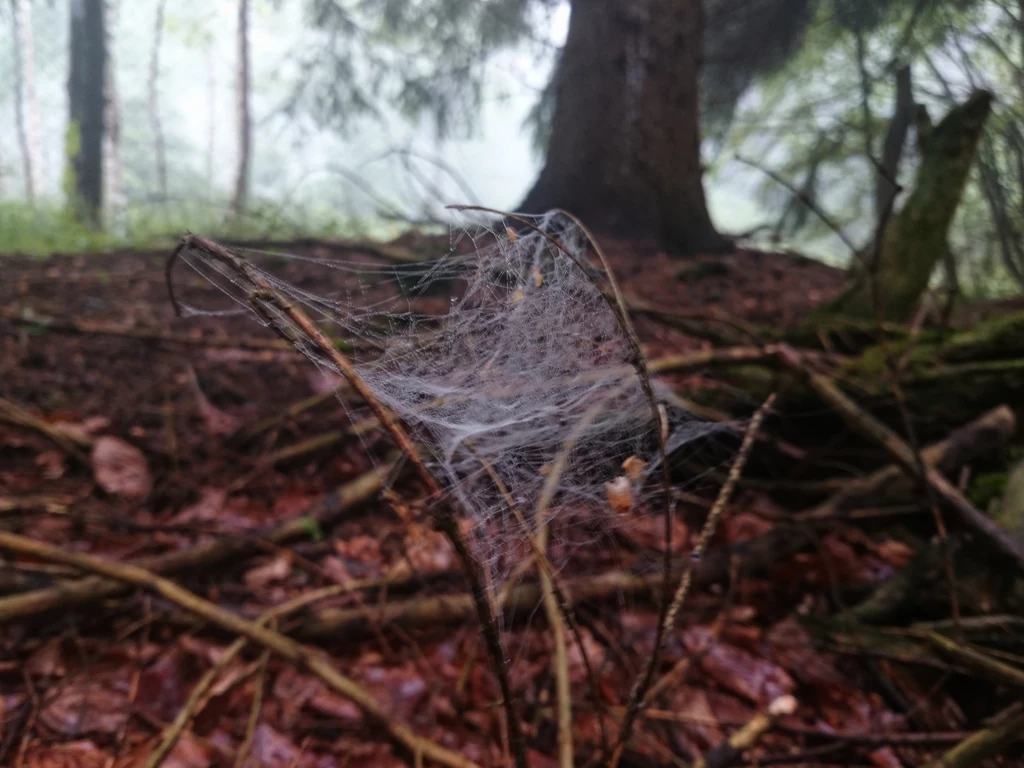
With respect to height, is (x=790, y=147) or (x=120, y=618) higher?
(x=790, y=147)

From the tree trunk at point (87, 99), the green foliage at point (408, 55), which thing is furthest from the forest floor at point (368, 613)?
the tree trunk at point (87, 99)

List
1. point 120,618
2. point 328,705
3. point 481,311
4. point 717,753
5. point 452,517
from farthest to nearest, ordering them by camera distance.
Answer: point 120,618 < point 328,705 < point 481,311 < point 717,753 < point 452,517

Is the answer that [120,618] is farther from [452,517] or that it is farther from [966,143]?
[966,143]

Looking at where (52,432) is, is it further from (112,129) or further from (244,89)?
(244,89)

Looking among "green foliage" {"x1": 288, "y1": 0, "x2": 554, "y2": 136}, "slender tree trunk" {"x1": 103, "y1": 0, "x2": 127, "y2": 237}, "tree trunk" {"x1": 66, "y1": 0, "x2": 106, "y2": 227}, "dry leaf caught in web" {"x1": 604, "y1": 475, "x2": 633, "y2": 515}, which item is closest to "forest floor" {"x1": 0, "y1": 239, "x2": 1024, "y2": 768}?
"dry leaf caught in web" {"x1": 604, "y1": 475, "x2": 633, "y2": 515}

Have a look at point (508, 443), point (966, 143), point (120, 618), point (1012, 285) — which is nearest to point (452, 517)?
point (508, 443)

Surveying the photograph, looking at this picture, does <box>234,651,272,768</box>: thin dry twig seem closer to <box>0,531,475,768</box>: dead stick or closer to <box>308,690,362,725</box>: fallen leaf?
<box>0,531,475,768</box>: dead stick

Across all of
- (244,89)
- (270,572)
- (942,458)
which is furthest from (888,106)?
(244,89)
